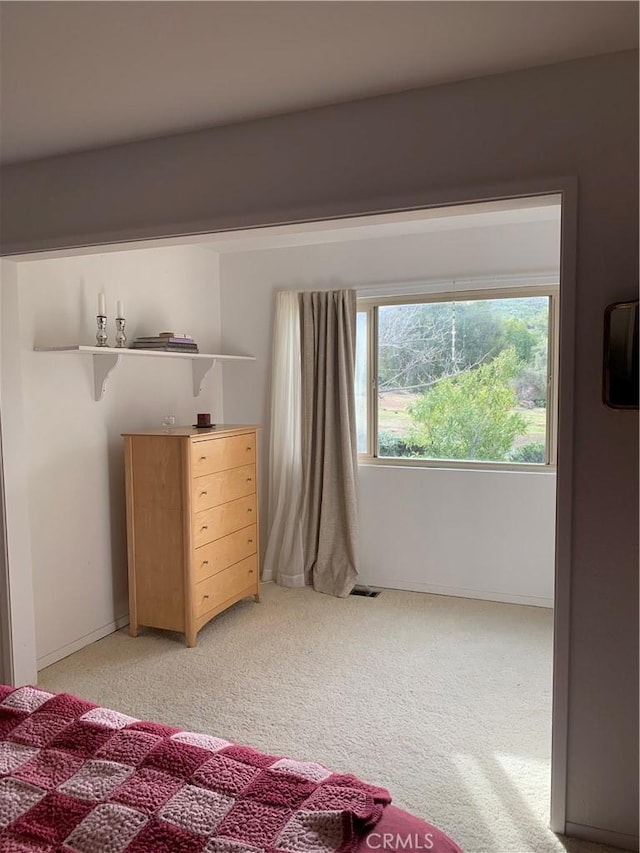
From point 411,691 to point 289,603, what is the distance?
4.28 feet

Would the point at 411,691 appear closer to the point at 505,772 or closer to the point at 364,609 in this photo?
the point at 505,772

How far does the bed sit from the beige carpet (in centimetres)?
91

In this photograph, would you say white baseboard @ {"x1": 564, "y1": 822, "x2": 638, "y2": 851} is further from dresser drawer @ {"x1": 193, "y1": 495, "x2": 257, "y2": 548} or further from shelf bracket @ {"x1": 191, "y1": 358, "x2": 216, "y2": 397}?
shelf bracket @ {"x1": 191, "y1": 358, "x2": 216, "y2": 397}

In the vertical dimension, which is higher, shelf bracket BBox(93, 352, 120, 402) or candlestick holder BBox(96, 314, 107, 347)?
candlestick holder BBox(96, 314, 107, 347)

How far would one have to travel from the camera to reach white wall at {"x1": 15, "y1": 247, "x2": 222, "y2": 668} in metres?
3.08

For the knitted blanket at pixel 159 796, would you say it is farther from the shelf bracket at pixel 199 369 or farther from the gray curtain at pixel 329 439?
the shelf bracket at pixel 199 369

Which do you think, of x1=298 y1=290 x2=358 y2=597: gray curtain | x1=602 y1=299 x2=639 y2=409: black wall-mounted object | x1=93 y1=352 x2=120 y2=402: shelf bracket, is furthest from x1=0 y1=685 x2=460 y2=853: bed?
x1=298 y1=290 x2=358 y2=597: gray curtain

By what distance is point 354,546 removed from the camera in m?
4.18

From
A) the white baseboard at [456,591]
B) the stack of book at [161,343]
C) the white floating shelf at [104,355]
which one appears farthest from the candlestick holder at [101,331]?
the white baseboard at [456,591]

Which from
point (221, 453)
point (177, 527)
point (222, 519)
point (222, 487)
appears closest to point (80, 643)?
point (177, 527)

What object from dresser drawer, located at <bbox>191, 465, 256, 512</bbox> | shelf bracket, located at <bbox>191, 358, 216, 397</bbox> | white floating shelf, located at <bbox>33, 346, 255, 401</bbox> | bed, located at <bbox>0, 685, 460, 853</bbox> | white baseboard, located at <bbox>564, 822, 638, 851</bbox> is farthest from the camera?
shelf bracket, located at <bbox>191, 358, 216, 397</bbox>

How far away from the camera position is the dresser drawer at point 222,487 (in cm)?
341

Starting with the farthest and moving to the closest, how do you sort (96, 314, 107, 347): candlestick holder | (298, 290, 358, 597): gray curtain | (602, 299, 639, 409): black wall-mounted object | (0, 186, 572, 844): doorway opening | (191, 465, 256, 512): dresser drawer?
(298, 290, 358, 597): gray curtain, (191, 465, 256, 512): dresser drawer, (96, 314, 107, 347): candlestick holder, (0, 186, 572, 844): doorway opening, (602, 299, 639, 409): black wall-mounted object

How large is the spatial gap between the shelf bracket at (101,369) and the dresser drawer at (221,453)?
0.63 metres
